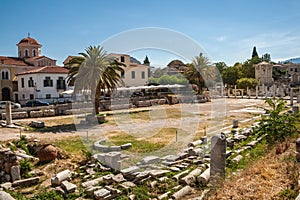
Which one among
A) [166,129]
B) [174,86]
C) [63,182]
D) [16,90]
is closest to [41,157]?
[63,182]

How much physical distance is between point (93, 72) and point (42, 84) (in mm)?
18305

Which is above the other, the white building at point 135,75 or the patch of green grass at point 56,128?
the white building at point 135,75

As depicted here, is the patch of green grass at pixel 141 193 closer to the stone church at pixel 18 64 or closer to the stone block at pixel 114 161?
the stone block at pixel 114 161

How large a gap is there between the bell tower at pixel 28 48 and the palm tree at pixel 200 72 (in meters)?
27.7

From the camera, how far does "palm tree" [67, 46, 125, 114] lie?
21969 millimetres

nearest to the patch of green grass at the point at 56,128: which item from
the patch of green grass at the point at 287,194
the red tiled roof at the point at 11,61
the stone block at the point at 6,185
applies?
the stone block at the point at 6,185

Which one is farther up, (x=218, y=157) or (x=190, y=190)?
(x=218, y=157)

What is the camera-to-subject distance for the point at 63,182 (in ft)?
28.5

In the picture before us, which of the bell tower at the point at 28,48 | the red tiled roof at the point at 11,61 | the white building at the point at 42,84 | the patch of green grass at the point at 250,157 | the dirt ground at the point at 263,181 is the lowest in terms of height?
the patch of green grass at the point at 250,157

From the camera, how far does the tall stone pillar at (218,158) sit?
7.74m

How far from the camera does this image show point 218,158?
7848 millimetres

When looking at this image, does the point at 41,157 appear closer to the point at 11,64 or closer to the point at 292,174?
the point at 292,174

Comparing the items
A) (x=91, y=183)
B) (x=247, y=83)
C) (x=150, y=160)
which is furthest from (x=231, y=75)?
(x=91, y=183)

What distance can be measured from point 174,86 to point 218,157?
108ft
